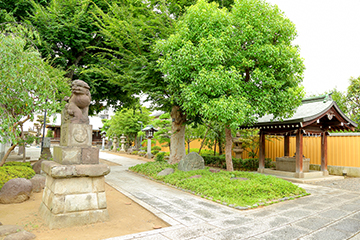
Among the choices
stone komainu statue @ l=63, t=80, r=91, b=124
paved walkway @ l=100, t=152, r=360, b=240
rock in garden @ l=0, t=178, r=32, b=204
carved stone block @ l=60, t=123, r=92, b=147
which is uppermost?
stone komainu statue @ l=63, t=80, r=91, b=124

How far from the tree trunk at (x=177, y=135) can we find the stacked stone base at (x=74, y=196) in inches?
320

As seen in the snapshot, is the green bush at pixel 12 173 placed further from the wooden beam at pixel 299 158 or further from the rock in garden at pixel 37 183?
the wooden beam at pixel 299 158

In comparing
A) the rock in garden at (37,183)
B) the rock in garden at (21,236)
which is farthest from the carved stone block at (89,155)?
the rock in garden at (37,183)

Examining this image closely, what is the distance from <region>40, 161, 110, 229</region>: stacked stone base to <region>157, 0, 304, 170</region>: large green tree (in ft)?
16.6

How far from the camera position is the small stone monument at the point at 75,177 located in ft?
15.9

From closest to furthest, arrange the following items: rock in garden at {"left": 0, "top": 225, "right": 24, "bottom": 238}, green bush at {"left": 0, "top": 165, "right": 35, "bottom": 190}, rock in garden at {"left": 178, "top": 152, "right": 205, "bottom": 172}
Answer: rock in garden at {"left": 0, "top": 225, "right": 24, "bottom": 238}
green bush at {"left": 0, "top": 165, "right": 35, "bottom": 190}
rock in garden at {"left": 178, "top": 152, "right": 205, "bottom": 172}

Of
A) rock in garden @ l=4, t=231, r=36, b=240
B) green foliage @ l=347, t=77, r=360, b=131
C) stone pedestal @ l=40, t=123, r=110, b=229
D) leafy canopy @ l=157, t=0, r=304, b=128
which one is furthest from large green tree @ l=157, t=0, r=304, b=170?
green foliage @ l=347, t=77, r=360, b=131

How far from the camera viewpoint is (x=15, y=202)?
646 cm

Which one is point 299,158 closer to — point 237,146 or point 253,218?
point 237,146

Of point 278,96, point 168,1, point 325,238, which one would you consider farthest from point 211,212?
point 168,1

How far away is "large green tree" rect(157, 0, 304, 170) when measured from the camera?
8945 millimetres

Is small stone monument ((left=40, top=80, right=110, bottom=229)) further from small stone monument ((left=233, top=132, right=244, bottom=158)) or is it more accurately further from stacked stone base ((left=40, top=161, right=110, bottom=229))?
small stone monument ((left=233, top=132, right=244, bottom=158))

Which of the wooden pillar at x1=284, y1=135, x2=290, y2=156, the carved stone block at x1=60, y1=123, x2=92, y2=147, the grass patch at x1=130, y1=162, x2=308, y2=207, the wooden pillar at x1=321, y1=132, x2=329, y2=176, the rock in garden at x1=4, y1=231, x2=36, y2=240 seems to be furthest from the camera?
the wooden pillar at x1=284, y1=135, x2=290, y2=156

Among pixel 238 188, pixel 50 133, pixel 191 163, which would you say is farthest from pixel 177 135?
pixel 50 133
